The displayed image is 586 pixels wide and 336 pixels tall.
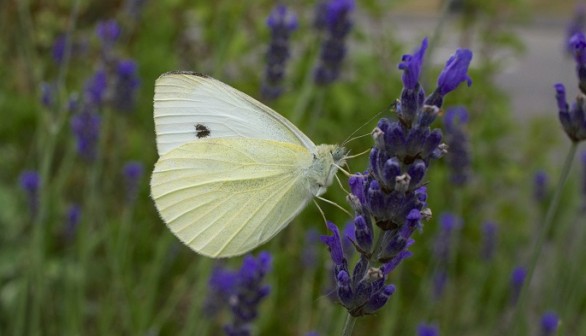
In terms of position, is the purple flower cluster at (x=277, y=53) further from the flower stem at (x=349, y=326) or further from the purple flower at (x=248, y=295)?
the flower stem at (x=349, y=326)

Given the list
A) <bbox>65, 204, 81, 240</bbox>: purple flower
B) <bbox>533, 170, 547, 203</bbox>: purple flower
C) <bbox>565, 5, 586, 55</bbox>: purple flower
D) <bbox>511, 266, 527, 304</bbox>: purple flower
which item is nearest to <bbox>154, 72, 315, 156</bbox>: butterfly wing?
<bbox>65, 204, 81, 240</bbox>: purple flower

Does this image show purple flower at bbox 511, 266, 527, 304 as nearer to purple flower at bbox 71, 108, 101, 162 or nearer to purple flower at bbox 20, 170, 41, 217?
purple flower at bbox 71, 108, 101, 162

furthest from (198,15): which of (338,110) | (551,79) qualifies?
(551,79)

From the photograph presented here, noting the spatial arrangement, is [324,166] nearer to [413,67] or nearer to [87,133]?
[413,67]

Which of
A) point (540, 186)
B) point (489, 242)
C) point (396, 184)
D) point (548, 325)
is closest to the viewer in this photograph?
point (396, 184)

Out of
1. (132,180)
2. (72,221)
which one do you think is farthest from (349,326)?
(72,221)

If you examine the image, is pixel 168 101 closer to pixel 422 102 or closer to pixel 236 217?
pixel 236 217

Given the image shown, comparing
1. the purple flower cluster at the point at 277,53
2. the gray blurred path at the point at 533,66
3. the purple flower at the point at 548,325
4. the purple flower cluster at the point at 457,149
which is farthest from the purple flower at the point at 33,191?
the gray blurred path at the point at 533,66
